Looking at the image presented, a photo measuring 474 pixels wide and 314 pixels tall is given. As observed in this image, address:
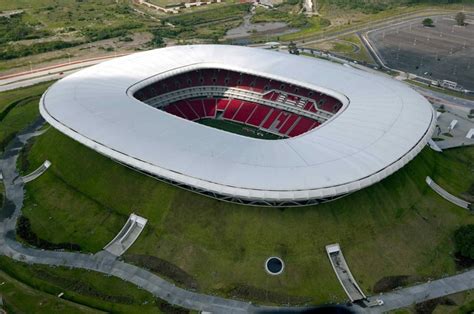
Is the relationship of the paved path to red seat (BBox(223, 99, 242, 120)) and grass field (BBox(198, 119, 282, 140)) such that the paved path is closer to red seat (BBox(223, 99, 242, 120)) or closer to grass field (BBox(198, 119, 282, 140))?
grass field (BBox(198, 119, 282, 140))

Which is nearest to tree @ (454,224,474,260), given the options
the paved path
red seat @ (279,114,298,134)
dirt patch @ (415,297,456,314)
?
the paved path

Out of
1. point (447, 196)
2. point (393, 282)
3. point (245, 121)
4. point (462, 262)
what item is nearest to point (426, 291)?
point (393, 282)

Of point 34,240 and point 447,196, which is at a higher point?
point 447,196

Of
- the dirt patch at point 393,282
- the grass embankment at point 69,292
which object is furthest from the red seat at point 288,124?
the grass embankment at point 69,292

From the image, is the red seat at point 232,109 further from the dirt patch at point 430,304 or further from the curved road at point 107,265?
the dirt patch at point 430,304

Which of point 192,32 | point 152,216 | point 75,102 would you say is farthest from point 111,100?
point 192,32

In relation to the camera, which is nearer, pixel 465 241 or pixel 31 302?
pixel 31 302

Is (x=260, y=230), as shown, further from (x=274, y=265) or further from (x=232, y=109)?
(x=232, y=109)
